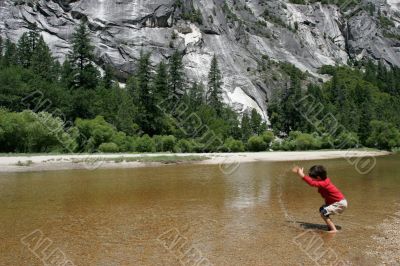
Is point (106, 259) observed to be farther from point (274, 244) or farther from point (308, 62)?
point (308, 62)

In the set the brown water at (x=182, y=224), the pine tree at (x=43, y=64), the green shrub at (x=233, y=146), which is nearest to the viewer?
the brown water at (x=182, y=224)

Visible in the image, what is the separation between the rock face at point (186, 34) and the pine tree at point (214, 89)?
508 centimetres

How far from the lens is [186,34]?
116 metres

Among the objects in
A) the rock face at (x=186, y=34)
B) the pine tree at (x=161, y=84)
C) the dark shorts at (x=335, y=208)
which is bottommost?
the dark shorts at (x=335, y=208)

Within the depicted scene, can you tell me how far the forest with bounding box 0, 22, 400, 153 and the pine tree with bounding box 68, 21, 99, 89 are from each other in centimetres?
21

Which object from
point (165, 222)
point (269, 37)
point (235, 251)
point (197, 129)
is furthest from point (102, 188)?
point (269, 37)

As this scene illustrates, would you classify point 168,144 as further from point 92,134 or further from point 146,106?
point 146,106

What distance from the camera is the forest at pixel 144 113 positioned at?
51.3 m

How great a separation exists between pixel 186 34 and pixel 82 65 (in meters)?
41.9

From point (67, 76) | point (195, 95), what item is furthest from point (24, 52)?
point (195, 95)

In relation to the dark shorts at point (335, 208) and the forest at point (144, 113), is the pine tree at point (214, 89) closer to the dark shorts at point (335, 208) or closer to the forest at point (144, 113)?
the forest at point (144, 113)

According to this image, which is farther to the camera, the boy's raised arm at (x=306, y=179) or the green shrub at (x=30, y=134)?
the green shrub at (x=30, y=134)

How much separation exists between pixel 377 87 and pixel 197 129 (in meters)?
108

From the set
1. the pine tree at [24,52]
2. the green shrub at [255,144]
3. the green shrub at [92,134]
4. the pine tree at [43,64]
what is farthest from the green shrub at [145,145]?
the pine tree at [24,52]
